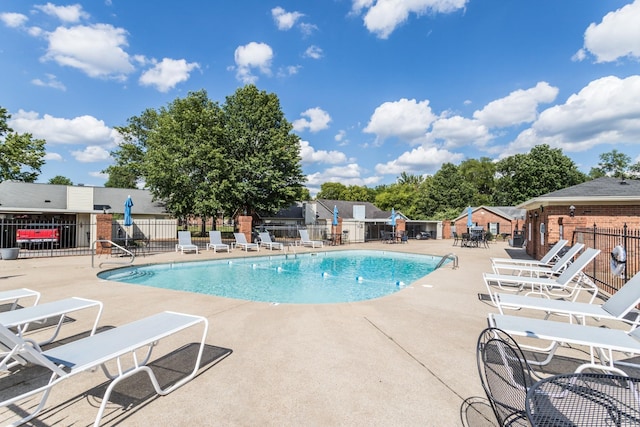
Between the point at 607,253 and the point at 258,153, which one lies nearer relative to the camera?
the point at 607,253

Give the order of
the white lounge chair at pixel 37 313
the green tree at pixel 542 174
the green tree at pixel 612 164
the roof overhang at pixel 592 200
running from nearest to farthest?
the white lounge chair at pixel 37 313 < the roof overhang at pixel 592 200 < the green tree at pixel 542 174 < the green tree at pixel 612 164

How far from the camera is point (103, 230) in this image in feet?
44.4

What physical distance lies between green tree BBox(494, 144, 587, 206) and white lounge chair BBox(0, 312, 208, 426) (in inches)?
1976

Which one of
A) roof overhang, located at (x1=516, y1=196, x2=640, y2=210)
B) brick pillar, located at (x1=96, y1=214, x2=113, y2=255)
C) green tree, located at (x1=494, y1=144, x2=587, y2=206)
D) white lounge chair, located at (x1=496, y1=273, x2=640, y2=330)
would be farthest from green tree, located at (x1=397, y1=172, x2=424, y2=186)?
white lounge chair, located at (x1=496, y1=273, x2=640, y2=330)

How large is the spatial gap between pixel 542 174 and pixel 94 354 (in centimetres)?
5358

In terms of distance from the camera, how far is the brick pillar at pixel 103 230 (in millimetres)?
13391

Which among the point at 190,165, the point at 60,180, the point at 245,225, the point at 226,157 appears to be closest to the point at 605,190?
the point at 245,225

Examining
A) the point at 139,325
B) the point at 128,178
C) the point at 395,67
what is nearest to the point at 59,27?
the point at 139,325

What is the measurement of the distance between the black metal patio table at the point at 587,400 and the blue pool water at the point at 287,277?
718 centimetres

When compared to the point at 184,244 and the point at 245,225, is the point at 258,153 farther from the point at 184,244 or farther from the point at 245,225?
the point at 184,244

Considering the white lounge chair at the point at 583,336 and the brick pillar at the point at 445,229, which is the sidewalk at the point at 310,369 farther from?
the brick pillar at the point at 445,229

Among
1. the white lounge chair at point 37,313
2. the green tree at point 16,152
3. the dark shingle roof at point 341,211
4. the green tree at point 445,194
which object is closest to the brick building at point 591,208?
the white lounge chair at point 37,313

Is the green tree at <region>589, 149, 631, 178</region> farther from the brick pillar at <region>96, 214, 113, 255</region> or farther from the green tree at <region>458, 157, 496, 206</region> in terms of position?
the brick pillar at <region>96, 214, 113, 255</region>

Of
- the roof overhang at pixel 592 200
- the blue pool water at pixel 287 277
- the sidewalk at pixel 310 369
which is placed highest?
the roof overhang at pixel 592 200
